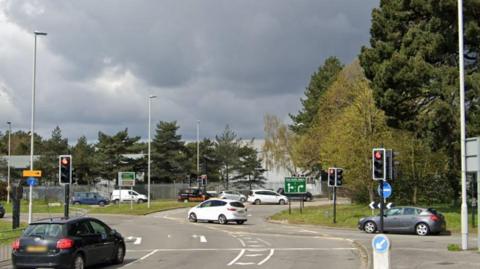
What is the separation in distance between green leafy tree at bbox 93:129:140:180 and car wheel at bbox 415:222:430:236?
63.0 m

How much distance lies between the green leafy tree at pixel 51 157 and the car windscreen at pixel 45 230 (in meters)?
75.7

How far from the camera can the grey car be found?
3306 cm

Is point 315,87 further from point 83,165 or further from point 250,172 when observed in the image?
point 83,165

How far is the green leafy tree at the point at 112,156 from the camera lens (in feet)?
302

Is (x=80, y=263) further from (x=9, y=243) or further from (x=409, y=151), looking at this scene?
(x=409, y=151)

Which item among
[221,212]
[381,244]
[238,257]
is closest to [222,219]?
[221,212]

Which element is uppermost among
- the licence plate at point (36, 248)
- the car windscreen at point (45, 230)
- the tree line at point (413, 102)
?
the tree line at point (413, 102)

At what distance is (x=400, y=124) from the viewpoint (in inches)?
1620

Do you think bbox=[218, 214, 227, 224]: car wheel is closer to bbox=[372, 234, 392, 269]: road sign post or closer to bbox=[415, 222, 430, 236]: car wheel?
bbox=[415, 222, 430, 236]: car wheel

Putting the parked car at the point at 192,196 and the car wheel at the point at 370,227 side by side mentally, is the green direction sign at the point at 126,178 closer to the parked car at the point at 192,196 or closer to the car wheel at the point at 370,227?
the parked car at the point at 192,196

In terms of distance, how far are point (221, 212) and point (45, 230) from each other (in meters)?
26.2

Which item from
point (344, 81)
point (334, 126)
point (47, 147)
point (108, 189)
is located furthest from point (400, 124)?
point (47, 147)

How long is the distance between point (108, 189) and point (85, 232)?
72260 mm

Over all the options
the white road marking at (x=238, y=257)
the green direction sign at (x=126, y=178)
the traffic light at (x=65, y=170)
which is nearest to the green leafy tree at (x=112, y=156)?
the green direction sign at (x=126, y=178)
